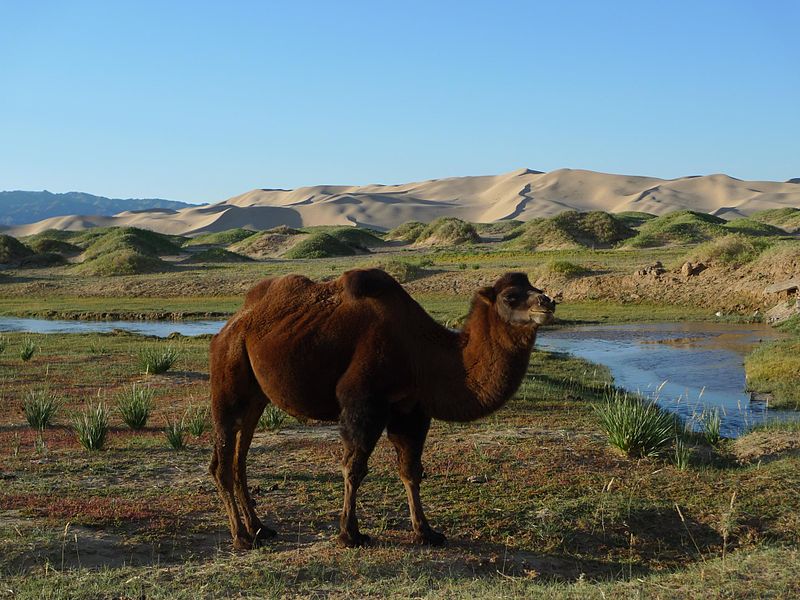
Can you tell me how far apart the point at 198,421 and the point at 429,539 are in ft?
17.9

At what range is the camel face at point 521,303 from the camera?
21.3 feet

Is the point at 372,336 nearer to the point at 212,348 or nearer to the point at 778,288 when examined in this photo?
the point at 212,348

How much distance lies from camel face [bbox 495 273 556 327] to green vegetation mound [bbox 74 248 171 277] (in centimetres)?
4383

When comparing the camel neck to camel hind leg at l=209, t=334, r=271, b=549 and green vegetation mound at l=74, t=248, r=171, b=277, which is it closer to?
camel hind leg at l=209, t=334, r=271, b=549

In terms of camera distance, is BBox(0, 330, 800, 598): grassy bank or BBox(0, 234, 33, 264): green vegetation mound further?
BBox(0, 234, 33, 264): green vegetation mound

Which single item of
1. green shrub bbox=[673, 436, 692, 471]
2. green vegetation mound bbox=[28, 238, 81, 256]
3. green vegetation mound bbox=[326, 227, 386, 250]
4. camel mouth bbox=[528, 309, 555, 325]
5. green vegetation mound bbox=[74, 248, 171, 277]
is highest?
green vegetation mound bbox=[326, 227, 386, 250]

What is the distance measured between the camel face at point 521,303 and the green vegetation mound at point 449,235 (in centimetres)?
6173

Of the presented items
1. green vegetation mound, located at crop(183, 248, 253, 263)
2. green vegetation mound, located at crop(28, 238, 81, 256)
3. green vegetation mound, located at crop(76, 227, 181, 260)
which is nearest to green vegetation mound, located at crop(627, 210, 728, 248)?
green vegetation mound, located at crop(183, 248, 253, 263)

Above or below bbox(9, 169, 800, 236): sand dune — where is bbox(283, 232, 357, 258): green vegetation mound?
below

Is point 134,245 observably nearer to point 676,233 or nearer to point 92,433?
point 676,233

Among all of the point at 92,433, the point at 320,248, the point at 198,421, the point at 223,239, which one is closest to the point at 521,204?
the point at 223,239

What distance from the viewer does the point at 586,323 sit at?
2875 cm

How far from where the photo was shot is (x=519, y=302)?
6.72 m

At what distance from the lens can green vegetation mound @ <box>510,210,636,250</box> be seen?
200ft
